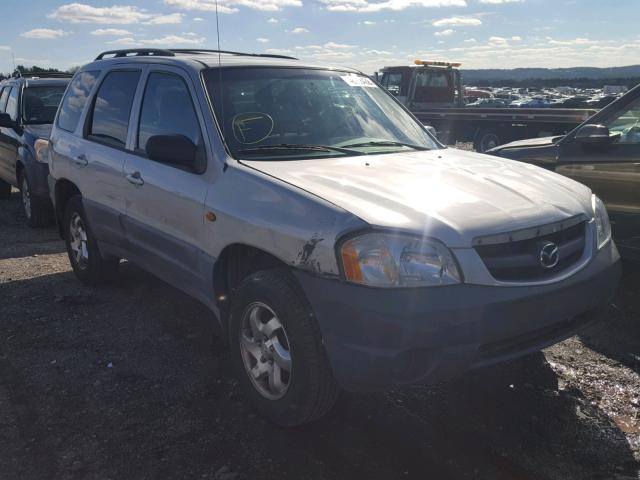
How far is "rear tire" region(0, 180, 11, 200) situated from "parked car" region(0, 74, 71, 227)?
1.02 m

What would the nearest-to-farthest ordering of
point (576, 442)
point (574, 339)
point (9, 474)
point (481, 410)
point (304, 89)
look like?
point (9, 474) < point (576, 442) < point (481, 410) < point (304, 89) < point (574, 339)

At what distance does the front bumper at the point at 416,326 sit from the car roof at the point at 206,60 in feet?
5.92

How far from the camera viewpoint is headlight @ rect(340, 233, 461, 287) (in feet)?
8.87

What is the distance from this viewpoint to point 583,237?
3.29m

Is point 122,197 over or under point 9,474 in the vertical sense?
over

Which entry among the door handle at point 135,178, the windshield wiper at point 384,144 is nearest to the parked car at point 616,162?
the windshield wiper at point 384,144

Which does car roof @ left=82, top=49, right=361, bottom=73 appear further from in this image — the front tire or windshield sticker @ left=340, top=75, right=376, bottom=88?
the front tire

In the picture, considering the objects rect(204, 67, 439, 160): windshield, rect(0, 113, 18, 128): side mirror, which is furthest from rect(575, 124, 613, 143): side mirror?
rect(0, 113, 18, 128): side mirror

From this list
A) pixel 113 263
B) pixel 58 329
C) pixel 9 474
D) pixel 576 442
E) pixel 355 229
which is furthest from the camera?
pixel 113 263

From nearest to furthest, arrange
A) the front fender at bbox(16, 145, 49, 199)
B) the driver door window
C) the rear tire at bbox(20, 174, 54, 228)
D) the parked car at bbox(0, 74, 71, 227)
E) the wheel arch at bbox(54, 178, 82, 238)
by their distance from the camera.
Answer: the driver door window, the wheel arch at bbox(54, 178, 82, 238), the front fender at bbox(16, 145, 49, 199), the parked car at bbox(0, 74, 71, 227), the rear tire at bbox(20, 174, 54, 228)

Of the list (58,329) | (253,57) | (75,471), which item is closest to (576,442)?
(75,471)

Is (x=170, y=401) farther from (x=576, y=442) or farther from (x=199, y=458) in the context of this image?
(x=576, y=442)

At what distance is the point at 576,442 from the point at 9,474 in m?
2.71

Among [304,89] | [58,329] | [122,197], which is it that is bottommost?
[58,329]
